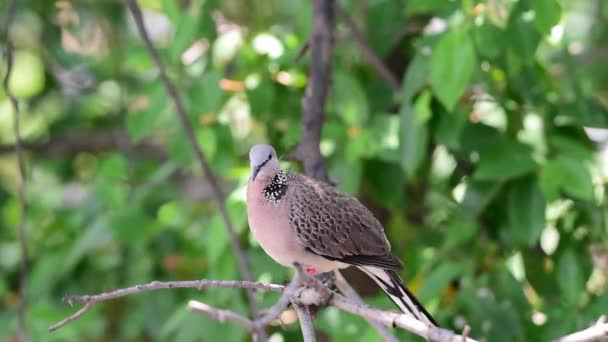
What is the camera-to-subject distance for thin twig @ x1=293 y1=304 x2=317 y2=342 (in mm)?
2359

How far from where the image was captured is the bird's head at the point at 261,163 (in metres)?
2.95

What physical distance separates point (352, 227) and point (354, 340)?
673 millimetres

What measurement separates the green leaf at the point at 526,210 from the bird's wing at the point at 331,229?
94 centimetres

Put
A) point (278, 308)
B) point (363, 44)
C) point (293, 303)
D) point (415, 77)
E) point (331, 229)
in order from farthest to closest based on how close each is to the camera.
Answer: point (363, 44)
point (415, 77)
point (331, 229)
point (293, 303)
point (278, 308)

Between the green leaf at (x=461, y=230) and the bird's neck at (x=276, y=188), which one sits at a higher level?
the green leaf at (x=461, y=230)

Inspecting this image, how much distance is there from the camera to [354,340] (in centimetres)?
345

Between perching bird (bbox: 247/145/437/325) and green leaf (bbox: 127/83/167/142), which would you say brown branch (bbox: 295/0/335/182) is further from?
green leaf (bbox: 127/83/167/142)

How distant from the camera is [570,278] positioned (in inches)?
142

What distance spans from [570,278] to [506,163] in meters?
0.51

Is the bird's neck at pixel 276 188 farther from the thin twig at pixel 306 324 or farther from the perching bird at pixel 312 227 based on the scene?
the thin twig at pixel 306 324

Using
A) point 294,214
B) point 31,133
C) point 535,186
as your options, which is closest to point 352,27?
point 535,186

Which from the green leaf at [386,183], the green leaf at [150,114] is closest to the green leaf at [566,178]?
the green leaf at [386,183]

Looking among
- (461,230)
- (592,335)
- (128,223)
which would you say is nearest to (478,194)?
(461,230)

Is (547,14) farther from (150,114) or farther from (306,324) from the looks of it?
(150,114)
